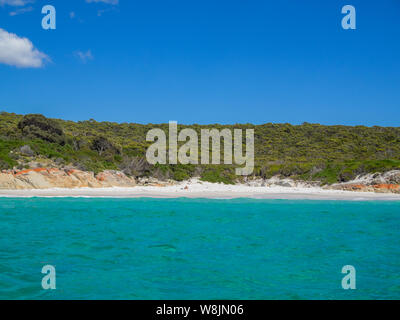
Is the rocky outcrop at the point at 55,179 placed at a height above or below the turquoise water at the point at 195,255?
above

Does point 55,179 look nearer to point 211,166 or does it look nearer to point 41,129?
point 41,129

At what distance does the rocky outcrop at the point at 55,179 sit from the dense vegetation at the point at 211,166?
1.25 meters

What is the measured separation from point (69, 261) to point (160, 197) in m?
14.4

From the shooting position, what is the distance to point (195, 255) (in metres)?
7.52

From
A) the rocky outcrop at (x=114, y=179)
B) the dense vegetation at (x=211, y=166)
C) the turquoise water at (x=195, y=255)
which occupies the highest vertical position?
the dense vegetation at (x=211, y=166)

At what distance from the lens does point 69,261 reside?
6.86m

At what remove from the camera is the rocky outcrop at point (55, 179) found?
20984 millimetres

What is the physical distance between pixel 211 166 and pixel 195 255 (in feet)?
→ 88.5

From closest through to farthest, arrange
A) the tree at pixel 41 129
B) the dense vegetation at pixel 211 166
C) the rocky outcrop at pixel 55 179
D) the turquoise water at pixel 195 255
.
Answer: the turquoise water at pixel 195 255
the rocky outcrop at pixel 55 179
the dense vegetation at pixel 211 166
the tree at pixel 41 129

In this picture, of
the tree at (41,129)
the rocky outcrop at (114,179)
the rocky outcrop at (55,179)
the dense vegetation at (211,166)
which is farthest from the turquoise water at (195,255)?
the tree at (41,129)

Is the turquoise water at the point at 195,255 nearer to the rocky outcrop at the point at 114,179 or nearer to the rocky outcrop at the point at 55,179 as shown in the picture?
the rocky outcrop at the point at 55,179

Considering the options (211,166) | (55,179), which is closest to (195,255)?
(55,179)

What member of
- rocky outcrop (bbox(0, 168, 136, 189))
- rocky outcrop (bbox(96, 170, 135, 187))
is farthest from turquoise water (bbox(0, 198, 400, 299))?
rocky outcrop (bbox(96, 170, 135, 187))

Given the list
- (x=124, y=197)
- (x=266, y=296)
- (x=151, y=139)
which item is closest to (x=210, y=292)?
(x=266, y=296)
